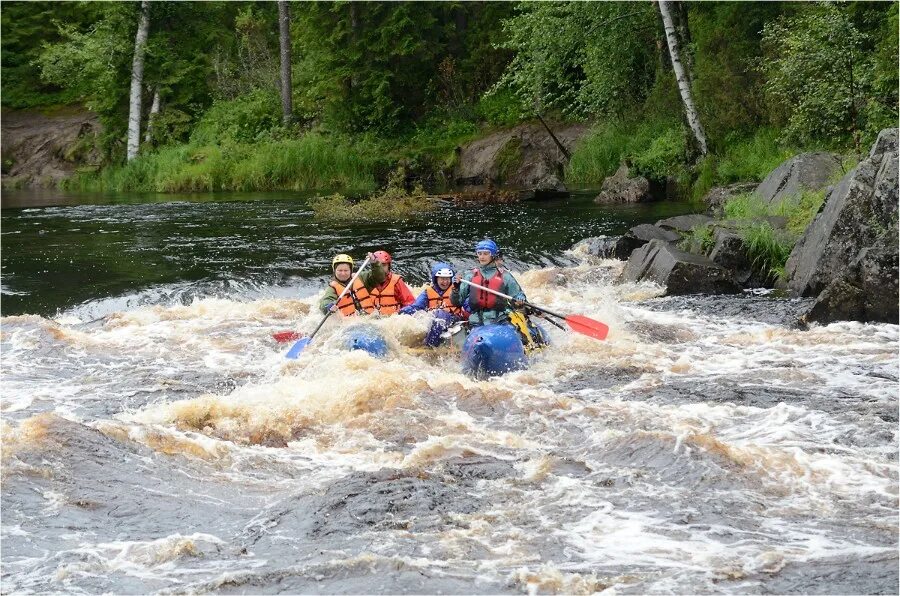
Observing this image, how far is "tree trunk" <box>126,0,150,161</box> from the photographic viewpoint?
96.4 ft

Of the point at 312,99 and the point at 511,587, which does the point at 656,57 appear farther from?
the point at 511,587

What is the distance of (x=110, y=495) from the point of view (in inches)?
229

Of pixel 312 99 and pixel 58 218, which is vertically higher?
pixel 312 99

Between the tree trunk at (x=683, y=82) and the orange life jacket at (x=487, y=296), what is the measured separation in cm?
1019

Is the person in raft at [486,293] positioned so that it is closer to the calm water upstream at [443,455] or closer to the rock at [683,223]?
the calm water upstream at [443,455]

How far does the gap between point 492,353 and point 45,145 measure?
2759 centimetres

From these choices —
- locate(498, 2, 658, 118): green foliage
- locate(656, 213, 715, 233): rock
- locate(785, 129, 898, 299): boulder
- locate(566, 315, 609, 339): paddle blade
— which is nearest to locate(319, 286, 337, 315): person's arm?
locate(566, 315, 609, 339): paddle blade

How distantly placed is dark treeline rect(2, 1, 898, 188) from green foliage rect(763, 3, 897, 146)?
0.11 feet

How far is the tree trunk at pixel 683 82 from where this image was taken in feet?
59.5

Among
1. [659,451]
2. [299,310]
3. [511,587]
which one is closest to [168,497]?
[511,587]

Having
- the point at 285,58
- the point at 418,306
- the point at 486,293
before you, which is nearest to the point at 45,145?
the point at 285,58

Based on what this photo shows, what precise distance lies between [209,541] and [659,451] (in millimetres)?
2915

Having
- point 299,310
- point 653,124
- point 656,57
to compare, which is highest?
point 656,57

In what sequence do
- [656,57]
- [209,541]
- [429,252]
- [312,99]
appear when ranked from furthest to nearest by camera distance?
1. [312,99]
2. [656,57]
3. [429,252]
4. [209,541]
